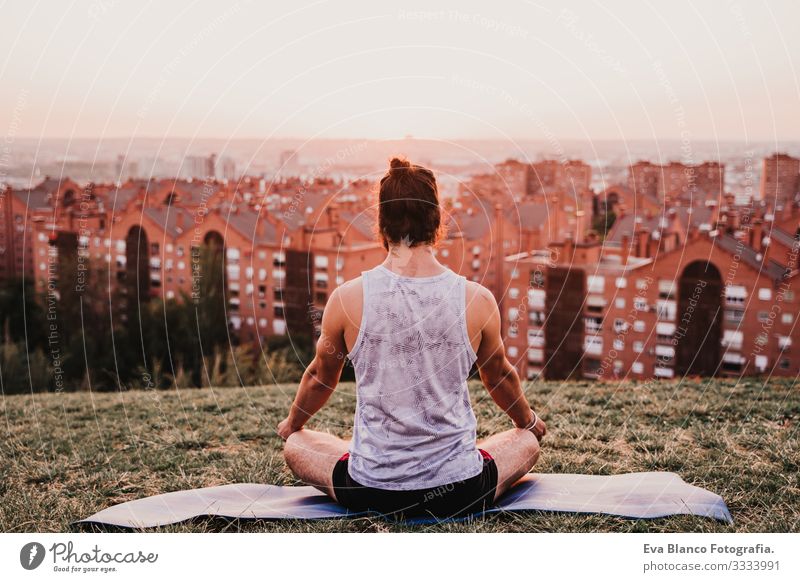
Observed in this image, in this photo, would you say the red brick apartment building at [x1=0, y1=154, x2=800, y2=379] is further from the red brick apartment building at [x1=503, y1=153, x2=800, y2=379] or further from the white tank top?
the white tank top

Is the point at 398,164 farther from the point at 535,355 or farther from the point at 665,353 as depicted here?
the point at 535,355

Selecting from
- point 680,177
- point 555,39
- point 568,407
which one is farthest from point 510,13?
point 680,177

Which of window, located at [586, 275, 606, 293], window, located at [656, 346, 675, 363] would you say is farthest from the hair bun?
window, located at [586, 275, 606, 293]

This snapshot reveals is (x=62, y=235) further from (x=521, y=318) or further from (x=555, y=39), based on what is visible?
(x=555, y=39)

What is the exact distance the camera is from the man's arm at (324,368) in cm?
281

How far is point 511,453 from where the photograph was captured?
10.1 feet

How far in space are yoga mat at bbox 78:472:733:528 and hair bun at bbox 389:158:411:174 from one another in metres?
1.31

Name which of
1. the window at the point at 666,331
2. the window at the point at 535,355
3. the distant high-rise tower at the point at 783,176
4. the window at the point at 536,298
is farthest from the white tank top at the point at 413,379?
the window at the point at 535,355

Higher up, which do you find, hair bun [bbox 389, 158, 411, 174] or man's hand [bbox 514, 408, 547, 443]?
hair bun [bbox 389, 158, 411, 174]

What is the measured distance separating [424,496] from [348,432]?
70.6 inches

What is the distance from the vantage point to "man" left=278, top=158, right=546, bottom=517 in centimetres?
276

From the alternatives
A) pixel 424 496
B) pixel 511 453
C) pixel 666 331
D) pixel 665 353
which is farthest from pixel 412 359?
pixel 666 331
